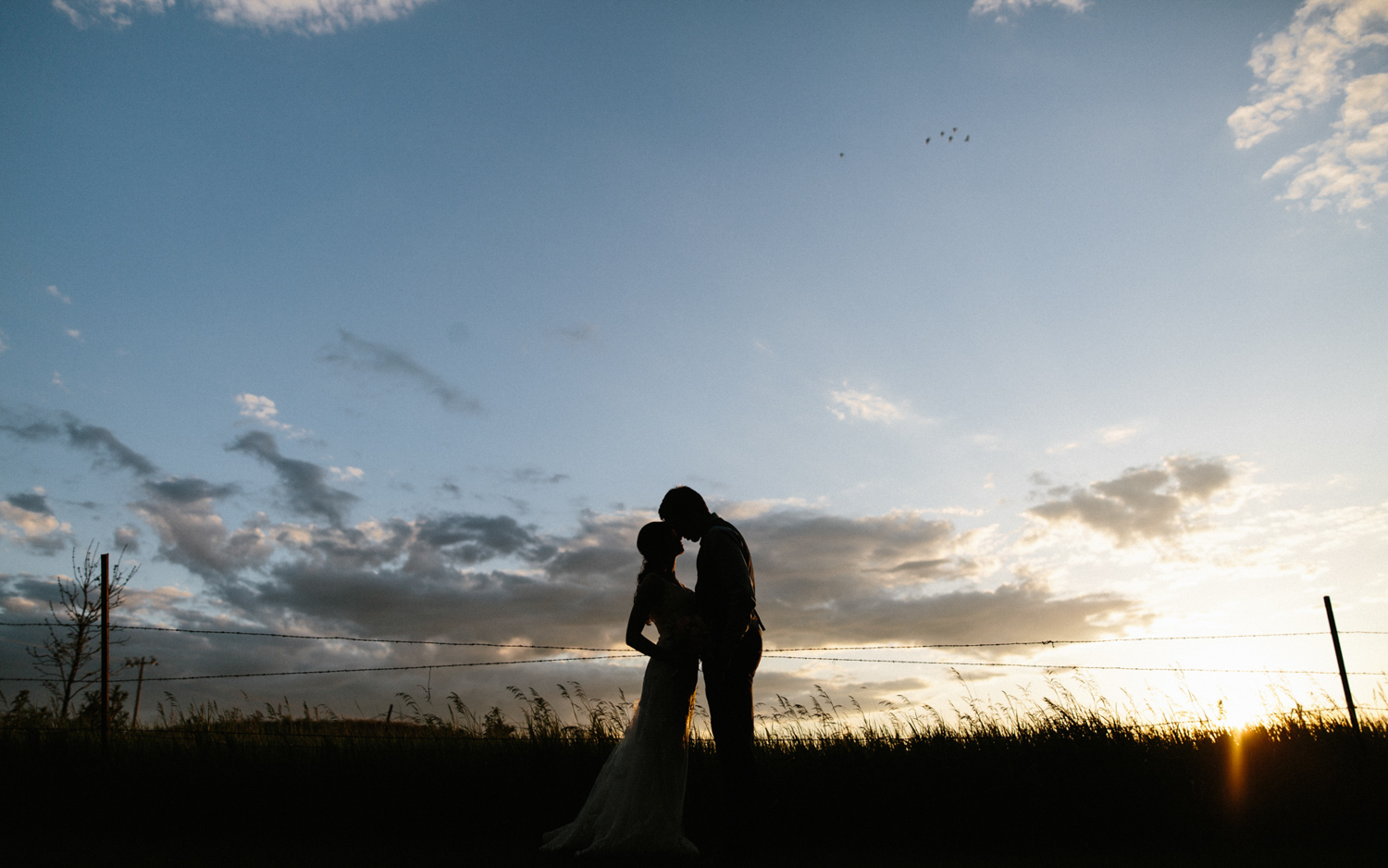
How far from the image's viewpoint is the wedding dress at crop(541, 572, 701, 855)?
17.3ft

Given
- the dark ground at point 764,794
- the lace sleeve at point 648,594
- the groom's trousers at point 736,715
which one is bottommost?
the dark ground at point 764,794

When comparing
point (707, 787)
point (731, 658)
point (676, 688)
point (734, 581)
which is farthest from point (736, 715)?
point (707, 787)

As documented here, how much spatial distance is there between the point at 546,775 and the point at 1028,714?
5.65 meters

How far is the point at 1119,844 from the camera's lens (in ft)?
23.2

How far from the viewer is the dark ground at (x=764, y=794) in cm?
727

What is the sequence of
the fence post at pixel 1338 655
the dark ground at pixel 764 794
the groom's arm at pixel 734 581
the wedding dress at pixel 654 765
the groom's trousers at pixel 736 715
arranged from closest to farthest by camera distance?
the groom's arm at pixel 734 581
the groom's trousers at pixel 736 715
the wedding dress at pixel 654 765
the dark ground at pixel 764 794
the fence post at pixel 1338 655

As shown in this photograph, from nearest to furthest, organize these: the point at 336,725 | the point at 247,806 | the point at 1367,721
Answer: the point at 247,806 < the point at 336,725 < the point at 1367,721

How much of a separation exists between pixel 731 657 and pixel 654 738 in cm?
110

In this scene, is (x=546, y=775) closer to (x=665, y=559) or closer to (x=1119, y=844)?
(x=665, y=559)

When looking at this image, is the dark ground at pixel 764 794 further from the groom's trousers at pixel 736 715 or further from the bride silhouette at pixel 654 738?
the groom's trousers at pixel 736 715

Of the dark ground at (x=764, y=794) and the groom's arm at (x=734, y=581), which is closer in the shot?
the groom's arm at (x=734, y=581)

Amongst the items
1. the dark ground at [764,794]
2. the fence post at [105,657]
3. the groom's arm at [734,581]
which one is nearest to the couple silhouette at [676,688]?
the groom's arm at [734,581]

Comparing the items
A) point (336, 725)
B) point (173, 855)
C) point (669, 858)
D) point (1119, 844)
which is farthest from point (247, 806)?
point (1119, 844)

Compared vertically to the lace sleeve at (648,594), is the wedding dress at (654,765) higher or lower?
lower
